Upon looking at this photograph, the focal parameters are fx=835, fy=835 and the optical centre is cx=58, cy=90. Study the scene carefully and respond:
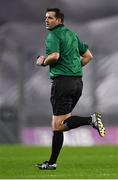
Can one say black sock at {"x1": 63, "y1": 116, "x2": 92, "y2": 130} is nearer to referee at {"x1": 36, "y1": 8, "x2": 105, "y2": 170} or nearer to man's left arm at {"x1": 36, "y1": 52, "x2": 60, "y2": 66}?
referee at {"x1": 36, "y1": 8, "x2": 105, "y2": 170}

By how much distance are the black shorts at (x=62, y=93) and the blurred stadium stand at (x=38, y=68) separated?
18.4 metres

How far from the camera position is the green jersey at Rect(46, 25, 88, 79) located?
429 inches

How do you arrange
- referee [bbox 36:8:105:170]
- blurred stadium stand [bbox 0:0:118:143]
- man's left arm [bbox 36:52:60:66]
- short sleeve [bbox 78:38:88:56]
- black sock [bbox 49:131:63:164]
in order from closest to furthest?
man's left arm [bbox 36:52:60:66] → referee [bbox 36:8:105:170] → black sock [bbox 49:131:63:164] → short sleeve [bbox 78:38:88:56] → blurred stadium stand [bbox 0:0:118:143]

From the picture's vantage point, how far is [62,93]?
11039mm

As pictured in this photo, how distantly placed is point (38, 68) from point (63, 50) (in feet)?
92.1

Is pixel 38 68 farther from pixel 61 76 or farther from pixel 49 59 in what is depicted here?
pixel 49 59

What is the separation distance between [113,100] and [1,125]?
35.4ft

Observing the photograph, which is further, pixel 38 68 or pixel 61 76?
pixel 38 68

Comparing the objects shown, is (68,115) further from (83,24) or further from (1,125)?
(83,24)

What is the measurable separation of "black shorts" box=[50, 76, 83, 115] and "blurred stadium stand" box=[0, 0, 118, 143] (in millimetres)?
18386

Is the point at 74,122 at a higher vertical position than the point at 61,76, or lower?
lower

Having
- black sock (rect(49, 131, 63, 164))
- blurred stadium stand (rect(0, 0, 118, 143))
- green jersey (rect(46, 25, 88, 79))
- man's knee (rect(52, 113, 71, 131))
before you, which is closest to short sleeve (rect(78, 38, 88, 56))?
green jersey (rect(46, 25, 88, 79))

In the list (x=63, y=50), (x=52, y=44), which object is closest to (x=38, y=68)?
(x=63, y=50)

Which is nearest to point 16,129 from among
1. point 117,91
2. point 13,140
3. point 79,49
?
point 13,140
